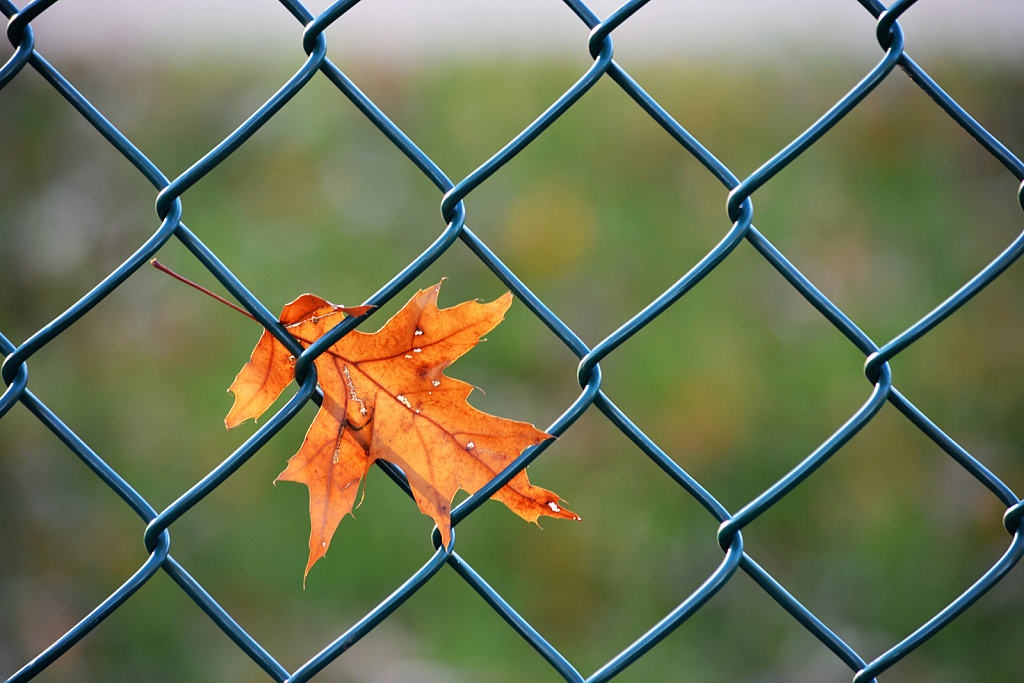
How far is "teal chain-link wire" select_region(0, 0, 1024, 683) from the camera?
72 cm

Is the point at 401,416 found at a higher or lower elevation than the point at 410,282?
lower

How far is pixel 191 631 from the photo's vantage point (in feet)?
6.89

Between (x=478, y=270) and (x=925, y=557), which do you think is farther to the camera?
(x=478, y=270)

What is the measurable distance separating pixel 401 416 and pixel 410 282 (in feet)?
0.54

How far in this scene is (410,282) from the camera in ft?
2.40

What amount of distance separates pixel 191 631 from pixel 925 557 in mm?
2232

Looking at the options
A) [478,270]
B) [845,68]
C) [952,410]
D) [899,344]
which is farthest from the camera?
[845,68]

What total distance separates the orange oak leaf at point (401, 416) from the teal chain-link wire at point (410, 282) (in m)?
0.02

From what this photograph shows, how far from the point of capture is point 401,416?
2.64ft

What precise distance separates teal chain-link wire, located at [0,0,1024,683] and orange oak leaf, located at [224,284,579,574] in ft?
0.08

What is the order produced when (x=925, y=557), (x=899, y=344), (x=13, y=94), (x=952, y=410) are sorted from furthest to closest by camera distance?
(x=13, y=94)
(x=952, y=410)
(x=925, y=557)
(x=899, y=344)

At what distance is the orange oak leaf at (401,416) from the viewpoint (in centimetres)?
76

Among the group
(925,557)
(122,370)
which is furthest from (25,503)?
(925,557)

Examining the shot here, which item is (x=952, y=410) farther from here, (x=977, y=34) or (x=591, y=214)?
(x=977, y=34)
